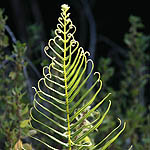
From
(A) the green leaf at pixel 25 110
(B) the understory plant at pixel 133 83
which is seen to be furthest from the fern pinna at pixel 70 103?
(B) the understory plant at pixel 133 83

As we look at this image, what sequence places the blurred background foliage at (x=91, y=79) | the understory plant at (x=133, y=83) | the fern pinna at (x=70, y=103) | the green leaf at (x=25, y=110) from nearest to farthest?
1. the fern pinna at (x=70, y=103)
2. the green leaf at (x=25, y=110)
3. the blurred background foliage at (x=91, y=79)
4. the understory plant at (x=133, y=83)

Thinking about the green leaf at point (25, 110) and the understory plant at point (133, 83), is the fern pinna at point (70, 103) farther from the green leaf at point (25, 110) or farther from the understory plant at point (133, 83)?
the understory plant at point (133, 83)

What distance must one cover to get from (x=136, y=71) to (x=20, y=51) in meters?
0.75

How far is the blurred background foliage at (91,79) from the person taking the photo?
1056 millimetres

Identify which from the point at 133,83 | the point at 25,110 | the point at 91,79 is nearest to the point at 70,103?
the point at 25,110

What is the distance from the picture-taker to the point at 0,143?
1382 millimetres

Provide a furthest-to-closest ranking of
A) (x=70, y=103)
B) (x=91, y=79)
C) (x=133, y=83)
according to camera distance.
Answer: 1. (x=133, y=83)
2. (x=91, y=79)
3. (x=70, y=103)

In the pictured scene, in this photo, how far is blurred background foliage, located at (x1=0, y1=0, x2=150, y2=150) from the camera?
3.46 feet

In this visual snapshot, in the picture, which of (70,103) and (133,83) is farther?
(133,83)

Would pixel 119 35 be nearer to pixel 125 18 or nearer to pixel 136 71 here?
pixel 125 18

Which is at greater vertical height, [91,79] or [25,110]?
[91,79]

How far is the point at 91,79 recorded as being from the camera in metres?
1.50

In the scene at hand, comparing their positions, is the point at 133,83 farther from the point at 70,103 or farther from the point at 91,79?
the point at 70,103

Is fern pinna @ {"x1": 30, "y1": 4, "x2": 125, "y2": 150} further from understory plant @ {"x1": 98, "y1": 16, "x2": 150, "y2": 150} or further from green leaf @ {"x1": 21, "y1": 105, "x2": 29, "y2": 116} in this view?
understory plant @ {"x1": 98, "y1": 16, "x2": 150, "y2": 150}
